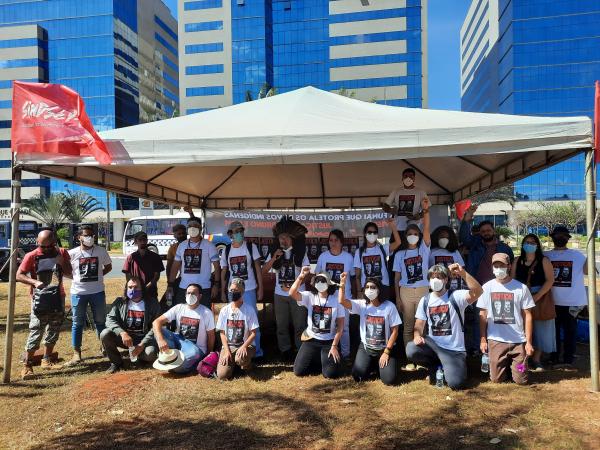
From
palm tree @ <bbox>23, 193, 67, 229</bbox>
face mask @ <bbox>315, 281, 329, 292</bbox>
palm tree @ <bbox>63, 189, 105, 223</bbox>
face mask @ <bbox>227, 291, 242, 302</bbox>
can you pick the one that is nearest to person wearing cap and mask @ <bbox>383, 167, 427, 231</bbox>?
face mask @ <bbox>315, 281, 329, 292</bbox>

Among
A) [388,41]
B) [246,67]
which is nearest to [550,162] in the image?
[388,41]

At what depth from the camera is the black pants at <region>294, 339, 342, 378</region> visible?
4980mm

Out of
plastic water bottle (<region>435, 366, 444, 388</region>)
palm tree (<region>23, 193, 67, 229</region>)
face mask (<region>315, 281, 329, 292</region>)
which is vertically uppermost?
palm tree (<region>23, 193, 67, 229</region>)

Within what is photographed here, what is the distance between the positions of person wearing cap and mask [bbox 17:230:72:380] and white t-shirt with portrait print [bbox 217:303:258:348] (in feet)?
6.76

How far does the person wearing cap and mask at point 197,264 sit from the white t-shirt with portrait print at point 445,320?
2761 millimetres

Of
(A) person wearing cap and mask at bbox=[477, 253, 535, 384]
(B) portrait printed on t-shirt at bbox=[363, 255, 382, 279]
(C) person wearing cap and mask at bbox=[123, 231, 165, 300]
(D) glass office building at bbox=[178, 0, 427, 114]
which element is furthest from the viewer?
(D) glass office building at bbox=[178, 0, 427, 114]

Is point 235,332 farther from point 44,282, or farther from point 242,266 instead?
point 44,282

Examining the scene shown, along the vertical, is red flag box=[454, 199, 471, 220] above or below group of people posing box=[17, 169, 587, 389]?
above

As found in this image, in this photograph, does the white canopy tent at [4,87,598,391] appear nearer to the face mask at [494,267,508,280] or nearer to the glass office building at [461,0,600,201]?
the face mask at [494,267,508,280]

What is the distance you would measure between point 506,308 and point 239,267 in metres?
3.24

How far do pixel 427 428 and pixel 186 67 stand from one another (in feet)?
227

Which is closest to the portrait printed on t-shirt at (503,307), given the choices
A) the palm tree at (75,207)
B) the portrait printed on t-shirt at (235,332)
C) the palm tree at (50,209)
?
the portrait printed on t-shirt at (235,332)

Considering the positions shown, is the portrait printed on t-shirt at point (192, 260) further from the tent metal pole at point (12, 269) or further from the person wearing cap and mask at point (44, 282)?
the tent metal pole at point (12, 269)

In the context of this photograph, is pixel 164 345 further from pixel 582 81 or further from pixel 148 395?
pixel 582 81
